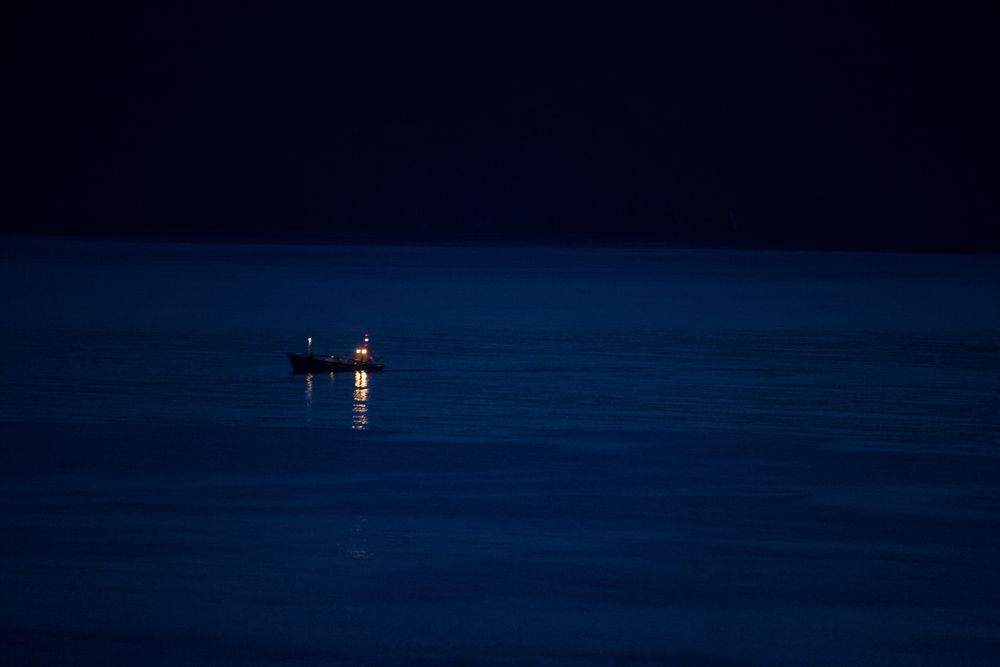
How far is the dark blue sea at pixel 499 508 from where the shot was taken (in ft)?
44.4

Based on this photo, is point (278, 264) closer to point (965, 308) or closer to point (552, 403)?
point (965, 308)

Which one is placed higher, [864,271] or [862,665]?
[864,271]

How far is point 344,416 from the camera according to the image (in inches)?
1101

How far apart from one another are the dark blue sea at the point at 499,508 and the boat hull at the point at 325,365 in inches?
11.0

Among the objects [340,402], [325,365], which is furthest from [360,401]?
[325,365]

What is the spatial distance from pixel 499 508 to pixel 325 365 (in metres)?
17.8

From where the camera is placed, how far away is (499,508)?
18906mm

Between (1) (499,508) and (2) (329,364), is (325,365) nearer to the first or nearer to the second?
(2) (329,364)

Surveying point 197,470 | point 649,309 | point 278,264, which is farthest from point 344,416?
point 278,264

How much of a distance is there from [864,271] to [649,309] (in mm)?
80659

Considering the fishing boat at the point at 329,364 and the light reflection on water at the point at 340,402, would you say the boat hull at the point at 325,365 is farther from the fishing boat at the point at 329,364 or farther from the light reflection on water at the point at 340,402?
the light reflection on water at the point at 340,402

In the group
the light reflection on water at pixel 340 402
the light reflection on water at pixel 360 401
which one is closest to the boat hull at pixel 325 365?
the light reflection on water at pixel 360 401

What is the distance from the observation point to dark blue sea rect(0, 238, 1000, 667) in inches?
533

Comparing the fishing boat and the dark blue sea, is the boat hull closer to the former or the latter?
the fishing boat
